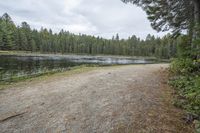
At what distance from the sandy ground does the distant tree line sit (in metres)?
54.4

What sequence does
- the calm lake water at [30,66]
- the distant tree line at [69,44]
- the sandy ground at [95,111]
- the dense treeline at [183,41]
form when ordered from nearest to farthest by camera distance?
the sandy ground at [95,111]
the dense treeline at [183,41]
the calm lake water at [30,66]
the distant tree line at [69,44]

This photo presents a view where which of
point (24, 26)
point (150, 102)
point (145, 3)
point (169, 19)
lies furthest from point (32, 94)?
point (24, 26)

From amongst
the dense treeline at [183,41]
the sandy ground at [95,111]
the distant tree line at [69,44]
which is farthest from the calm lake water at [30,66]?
the distant tree line at [69,44]

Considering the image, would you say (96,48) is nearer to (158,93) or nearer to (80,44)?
(80,44)

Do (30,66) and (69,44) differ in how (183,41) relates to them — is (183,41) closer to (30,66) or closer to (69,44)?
(30,66)

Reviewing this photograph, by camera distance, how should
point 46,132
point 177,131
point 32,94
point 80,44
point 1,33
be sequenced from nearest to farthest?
1. point 177,131
2. point 46,132
3. point 32,94
4. point 1,33
5. point 80,44

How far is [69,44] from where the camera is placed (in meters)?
90.6

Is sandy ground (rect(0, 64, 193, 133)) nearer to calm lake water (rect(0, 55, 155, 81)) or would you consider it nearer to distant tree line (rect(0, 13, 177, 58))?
calm lake water (rect(0, 55, 155, 81))

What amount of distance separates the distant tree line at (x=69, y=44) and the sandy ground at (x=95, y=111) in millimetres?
54392

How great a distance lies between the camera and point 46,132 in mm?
4430

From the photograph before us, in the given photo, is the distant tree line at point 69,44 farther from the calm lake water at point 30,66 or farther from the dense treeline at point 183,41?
the dense treeline at point 183,41

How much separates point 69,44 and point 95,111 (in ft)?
286

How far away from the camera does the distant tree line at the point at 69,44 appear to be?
212 ft

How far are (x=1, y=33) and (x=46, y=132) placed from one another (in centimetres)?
6197
